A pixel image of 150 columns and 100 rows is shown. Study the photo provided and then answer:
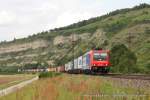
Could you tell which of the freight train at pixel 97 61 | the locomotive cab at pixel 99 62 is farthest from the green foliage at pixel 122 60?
the locomotive cab at pixel 99 62

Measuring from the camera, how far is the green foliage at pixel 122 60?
77.6 m

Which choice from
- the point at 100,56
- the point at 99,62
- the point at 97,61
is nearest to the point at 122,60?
the point at 100,56

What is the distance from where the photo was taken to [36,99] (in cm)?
1870

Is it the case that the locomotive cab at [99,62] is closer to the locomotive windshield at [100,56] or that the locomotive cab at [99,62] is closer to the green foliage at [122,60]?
the locomotive windshield at [100,56]

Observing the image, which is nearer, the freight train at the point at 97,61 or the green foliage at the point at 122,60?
the freight train at the point at 97,61

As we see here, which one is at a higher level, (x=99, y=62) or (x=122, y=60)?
(x=122, y=60)

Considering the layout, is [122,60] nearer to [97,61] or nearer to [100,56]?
[100,56]

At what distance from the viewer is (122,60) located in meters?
81.9

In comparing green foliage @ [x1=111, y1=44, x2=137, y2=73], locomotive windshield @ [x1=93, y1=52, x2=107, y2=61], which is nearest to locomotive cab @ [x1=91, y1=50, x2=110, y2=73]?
locomotive windshield @ [x1=93, y1=52, x2=107, y2=61]

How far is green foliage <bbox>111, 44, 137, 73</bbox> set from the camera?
7762 centimetres

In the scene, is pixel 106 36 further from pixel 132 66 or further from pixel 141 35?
pixel 132 66

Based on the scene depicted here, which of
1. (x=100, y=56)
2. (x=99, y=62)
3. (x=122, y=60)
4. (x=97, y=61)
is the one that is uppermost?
(x=122, y=60)

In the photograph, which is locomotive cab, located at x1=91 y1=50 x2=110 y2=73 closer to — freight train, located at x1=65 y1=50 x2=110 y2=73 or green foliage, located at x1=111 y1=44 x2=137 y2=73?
freight train, located at x1=65 y1=50 x2=110 y2=73

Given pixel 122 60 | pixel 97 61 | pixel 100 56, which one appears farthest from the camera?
pixel 122 60
